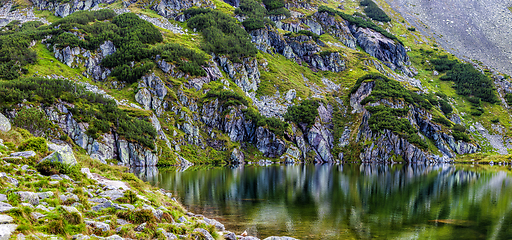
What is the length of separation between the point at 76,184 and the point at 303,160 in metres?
135

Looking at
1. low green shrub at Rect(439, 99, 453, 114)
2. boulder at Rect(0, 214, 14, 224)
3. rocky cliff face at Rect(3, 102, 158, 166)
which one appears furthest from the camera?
low green shrub at Rect(439, 99, 453, 114)

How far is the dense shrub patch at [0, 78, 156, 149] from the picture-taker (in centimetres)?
8788

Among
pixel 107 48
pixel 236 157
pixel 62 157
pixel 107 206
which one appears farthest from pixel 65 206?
pixel 107 48

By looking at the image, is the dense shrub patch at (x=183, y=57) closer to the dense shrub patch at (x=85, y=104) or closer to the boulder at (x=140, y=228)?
the dense shrub patch at (x=85, y=104)

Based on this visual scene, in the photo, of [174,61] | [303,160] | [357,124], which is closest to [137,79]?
[174,61]

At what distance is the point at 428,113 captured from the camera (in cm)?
16500

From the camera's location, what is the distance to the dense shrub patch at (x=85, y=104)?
288ft

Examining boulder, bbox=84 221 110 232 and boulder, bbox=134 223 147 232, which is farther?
boulder, bbox=134 223 147 232

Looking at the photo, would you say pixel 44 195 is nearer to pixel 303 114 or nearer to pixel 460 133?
pixel 303 114

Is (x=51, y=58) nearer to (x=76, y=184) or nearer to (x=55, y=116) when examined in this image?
(x=55, y=116)

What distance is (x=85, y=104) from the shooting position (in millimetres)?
99875

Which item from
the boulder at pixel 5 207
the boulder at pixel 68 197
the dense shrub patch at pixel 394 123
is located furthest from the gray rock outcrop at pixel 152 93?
the boulder at pixel 5 207

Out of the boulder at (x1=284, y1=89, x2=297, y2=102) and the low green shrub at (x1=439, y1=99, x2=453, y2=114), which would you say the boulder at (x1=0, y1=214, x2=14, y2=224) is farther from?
the low green shrub at (x1=439, y1=99, x2=453, y2=114)

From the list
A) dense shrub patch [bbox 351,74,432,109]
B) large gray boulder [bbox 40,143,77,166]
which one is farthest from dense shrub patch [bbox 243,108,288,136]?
large gray boulder [bbox 40,143,77,166]
